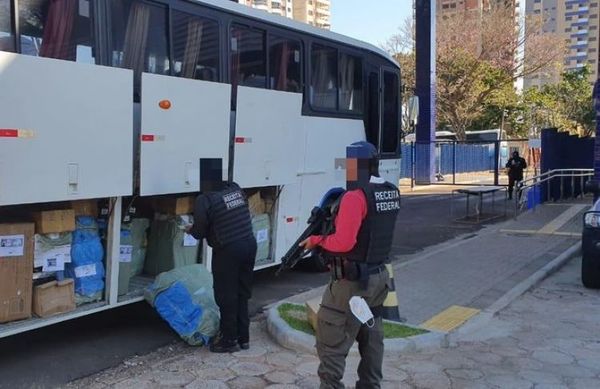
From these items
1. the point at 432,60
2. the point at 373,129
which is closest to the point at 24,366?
the point at 373,129

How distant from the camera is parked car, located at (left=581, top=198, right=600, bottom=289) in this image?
7.43m

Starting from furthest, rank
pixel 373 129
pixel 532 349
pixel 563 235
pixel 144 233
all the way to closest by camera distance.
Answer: pixel 563 235, pixel 373 129, pixel 144 233, pixel 532 349

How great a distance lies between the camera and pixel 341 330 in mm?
3744

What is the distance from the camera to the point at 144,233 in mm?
6070

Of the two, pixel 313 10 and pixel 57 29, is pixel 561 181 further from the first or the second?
pixel 313 10

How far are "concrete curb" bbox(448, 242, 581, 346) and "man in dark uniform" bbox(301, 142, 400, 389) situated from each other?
1.99m

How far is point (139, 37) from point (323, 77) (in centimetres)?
308

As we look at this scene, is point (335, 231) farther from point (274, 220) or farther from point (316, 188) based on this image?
point (316, 188)

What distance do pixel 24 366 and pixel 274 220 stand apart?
131 inches

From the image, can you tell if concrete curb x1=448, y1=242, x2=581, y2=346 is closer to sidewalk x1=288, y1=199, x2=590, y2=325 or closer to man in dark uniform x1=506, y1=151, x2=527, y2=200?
sidewalk x1=288, y1=199, x2=590, y2=325

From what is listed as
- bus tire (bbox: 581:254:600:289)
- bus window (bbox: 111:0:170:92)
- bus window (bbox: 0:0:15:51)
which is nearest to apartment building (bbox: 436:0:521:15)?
bus tire (bbox: 581:254:600:289)

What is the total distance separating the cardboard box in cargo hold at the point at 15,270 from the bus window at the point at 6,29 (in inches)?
53.7

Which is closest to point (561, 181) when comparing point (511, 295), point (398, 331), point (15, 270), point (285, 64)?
point (511, 295)

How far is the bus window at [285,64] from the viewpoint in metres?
7.30
